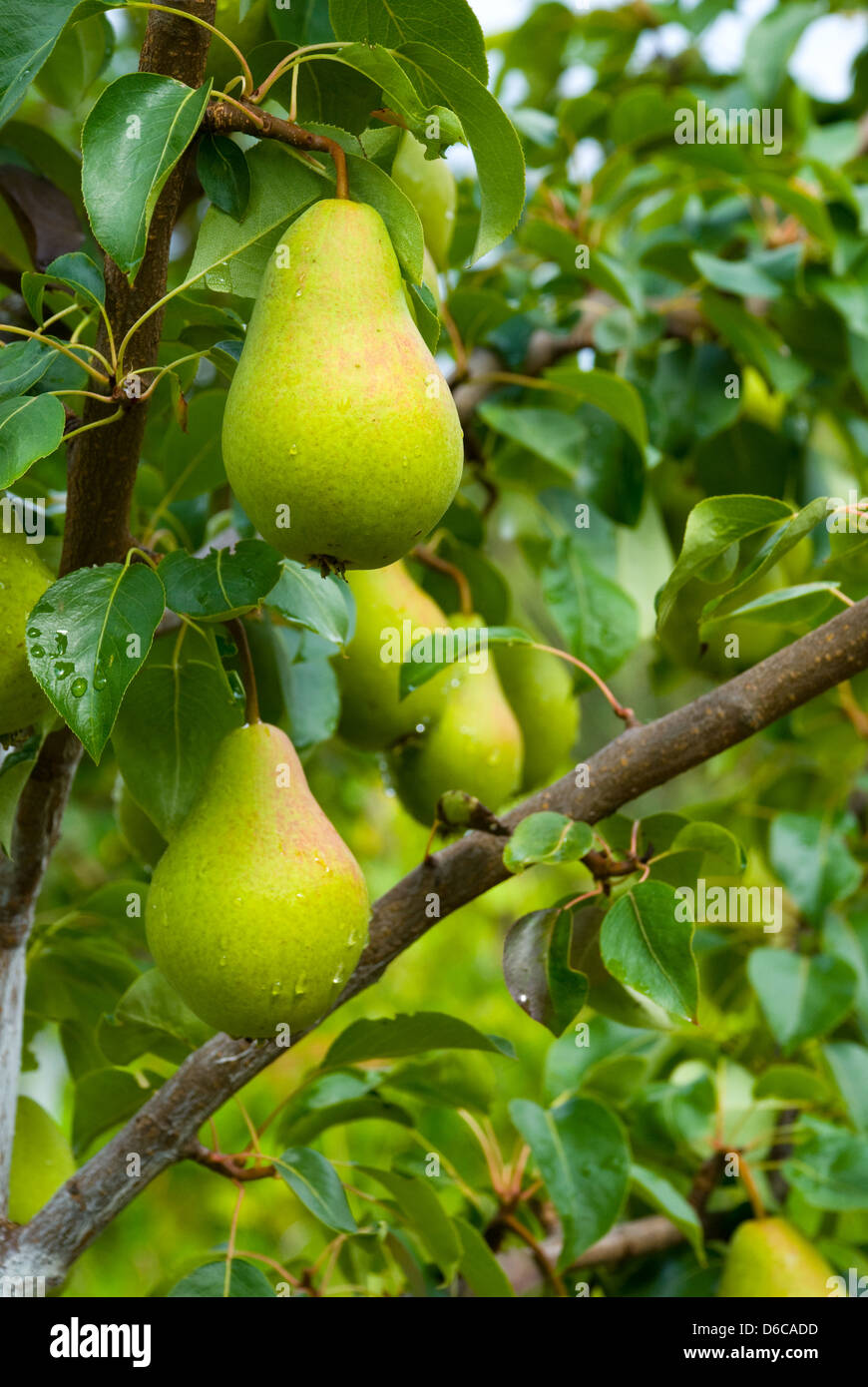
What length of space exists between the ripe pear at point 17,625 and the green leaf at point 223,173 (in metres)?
0.21

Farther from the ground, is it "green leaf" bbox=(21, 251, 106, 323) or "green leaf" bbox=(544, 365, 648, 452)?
"green leaf" bbox=(544, 365, 648, 452)

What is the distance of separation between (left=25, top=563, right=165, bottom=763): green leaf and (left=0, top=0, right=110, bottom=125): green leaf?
222 mm

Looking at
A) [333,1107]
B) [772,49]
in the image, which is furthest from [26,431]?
[772,49]

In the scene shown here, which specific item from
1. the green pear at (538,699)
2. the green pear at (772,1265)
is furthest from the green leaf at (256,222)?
the green pear at (772,1265)

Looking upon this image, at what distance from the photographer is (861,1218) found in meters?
Answer: 1.43

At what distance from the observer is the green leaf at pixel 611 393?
3.77ft

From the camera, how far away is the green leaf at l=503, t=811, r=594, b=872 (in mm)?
713

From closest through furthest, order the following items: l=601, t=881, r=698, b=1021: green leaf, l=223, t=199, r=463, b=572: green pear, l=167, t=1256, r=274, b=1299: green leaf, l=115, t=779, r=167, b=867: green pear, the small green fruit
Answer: l=223, t=199, r=463, b=572: green pear
l=601, t=881, r=698, b=1021: green leaf
l=167, t=1256, r=274, b=1299: green leaf
l=115, t=779, r=167, b=867: green pear
the small green fruit

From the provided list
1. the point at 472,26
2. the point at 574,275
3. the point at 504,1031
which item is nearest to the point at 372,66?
the point at 472,26

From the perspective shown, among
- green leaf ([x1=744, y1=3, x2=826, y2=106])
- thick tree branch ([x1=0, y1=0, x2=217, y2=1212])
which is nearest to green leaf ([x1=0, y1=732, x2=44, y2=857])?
thick tree branch ([x1=0, y1=0, x2=217, y2=1212])

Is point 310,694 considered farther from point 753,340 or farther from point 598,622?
point 753,340

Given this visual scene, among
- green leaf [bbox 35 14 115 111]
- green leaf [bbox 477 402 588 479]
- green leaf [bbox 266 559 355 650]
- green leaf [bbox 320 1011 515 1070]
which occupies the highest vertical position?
green leaf [bbox 35 14 115 111]

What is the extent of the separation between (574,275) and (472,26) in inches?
28.3

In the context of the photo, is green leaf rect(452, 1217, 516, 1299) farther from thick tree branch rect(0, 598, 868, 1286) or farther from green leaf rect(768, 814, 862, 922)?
green leaf rect(768, 814, 862, 922)
